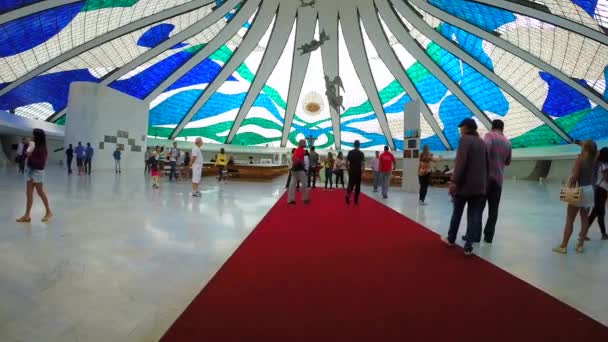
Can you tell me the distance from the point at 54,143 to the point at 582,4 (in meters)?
35.8

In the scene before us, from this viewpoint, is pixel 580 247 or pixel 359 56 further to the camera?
pixel 359 56

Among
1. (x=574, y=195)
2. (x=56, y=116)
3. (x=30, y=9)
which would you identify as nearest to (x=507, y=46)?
(x=574, y=195)

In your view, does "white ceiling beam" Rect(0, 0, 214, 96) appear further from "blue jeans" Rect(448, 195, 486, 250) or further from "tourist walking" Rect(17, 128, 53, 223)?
"blue jeans" Rect(448, 195, 486, 250)

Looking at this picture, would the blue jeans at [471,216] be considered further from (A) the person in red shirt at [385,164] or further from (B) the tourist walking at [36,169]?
(A) the person in red shirt at [385,164]

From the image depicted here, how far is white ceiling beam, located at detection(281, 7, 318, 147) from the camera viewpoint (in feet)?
76.0

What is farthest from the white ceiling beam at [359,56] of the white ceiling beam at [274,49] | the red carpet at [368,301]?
the red carpet at [368,301]

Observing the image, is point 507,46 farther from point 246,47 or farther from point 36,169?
point 36,169

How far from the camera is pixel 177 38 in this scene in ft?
70.9

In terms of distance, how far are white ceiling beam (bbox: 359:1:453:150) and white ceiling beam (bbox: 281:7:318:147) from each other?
345 centimetres

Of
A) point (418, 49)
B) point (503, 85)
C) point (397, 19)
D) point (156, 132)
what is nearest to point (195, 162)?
point (397, 19)

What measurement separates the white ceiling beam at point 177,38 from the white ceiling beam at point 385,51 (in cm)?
820

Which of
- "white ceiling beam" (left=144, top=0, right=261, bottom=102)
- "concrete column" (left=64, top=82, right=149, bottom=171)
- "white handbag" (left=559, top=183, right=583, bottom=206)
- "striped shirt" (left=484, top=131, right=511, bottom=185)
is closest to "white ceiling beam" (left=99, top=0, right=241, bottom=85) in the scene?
"white ceiling beam" (left=144, top=0, right=261, bottom=102)

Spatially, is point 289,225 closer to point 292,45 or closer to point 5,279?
point 5,279

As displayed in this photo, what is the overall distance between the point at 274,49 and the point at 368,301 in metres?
25.2
